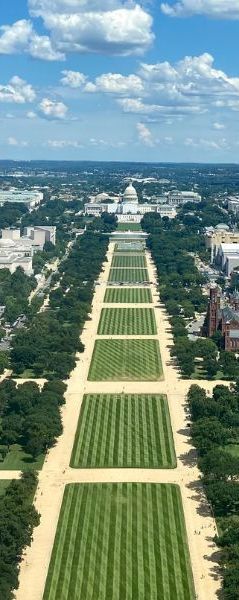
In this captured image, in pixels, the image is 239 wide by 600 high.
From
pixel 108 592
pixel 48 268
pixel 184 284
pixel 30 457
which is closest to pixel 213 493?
pixel 108 592

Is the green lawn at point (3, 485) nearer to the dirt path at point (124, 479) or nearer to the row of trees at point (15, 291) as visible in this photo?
the dirt path at point (124, 479)

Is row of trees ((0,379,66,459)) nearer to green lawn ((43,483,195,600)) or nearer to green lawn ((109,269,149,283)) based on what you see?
green lawn ((43,483,195,600))

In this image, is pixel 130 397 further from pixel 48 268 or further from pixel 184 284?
pixel 48 268

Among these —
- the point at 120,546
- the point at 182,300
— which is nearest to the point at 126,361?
the point at 182,300

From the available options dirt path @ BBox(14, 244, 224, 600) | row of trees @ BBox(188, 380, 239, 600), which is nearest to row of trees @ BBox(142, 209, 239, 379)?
dirt path @ BBox(14, 244, 224, 600)

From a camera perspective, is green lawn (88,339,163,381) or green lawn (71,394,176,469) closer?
green lawn (71,394,176,469)

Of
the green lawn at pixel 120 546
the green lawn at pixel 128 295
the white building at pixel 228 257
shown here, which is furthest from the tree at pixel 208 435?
the white building at pixel 228 257
